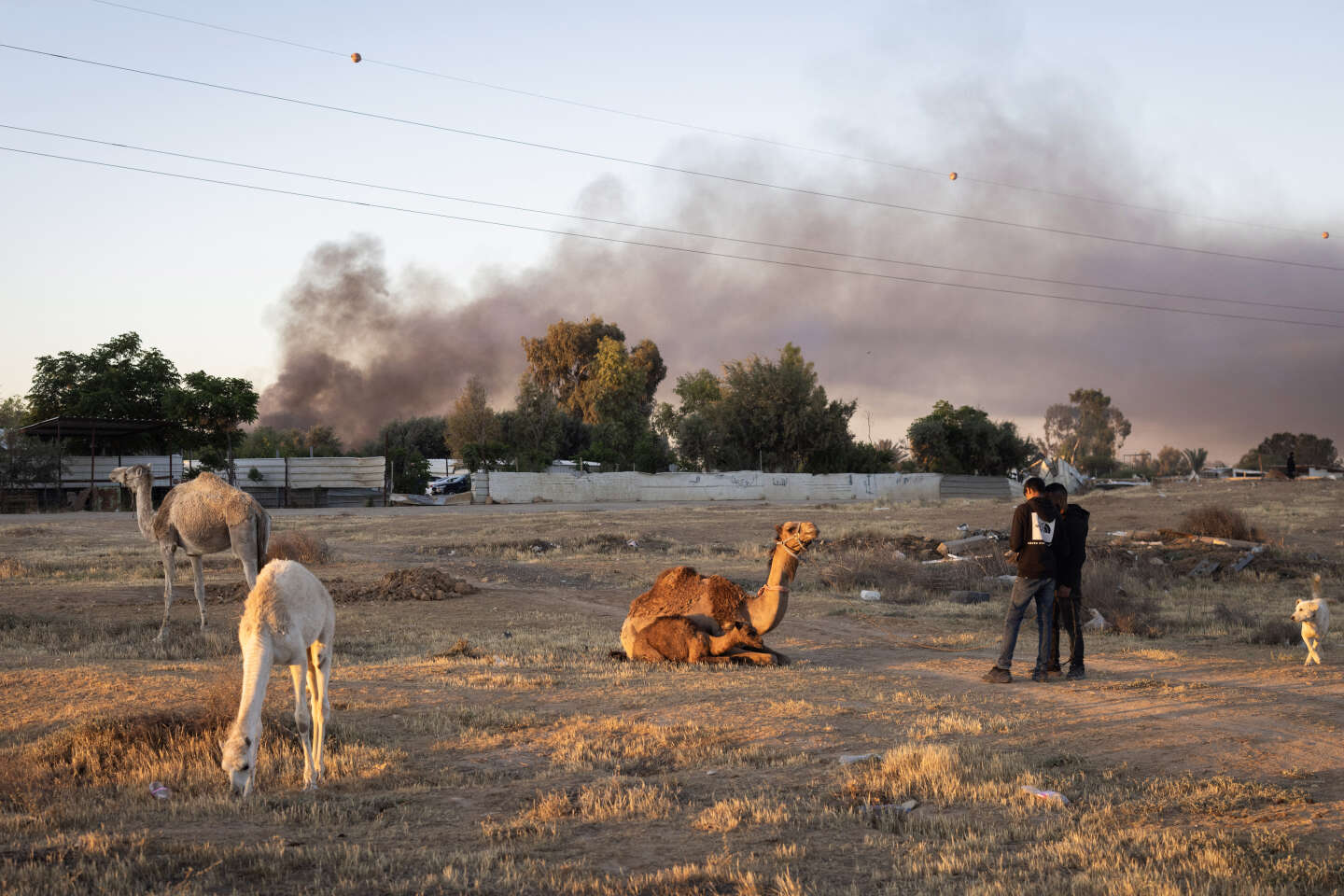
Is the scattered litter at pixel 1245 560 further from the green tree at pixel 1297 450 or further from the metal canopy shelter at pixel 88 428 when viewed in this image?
the green tree at pixel 1297 450

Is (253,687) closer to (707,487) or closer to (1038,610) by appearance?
(1038,610)

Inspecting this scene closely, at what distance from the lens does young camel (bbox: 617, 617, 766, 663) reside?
12805mm

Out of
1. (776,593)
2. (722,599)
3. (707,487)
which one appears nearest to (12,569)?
(722,599)

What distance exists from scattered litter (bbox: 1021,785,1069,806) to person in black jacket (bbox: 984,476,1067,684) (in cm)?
446

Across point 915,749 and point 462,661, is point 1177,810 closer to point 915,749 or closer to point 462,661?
point 915,749

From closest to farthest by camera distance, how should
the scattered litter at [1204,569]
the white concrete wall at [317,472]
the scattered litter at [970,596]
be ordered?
1. the scattered litter at [970,596]
2. the scattered litter at [1204,569]
3. the white concrete wall at [317,472]

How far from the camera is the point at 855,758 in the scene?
27.3 ft

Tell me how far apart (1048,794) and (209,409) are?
57841 millimetres

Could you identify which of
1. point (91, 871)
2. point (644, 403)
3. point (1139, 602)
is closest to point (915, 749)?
point (91, 871)

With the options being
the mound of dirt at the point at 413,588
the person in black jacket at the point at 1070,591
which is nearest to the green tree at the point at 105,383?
the mound of dirt at the point at 413,588

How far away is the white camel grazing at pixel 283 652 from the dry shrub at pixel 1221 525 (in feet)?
87.2

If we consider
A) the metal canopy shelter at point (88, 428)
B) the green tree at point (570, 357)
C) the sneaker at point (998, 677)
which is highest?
the green tree at point (570, 357)

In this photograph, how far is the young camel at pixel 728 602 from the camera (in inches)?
490

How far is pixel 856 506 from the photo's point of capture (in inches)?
2172
